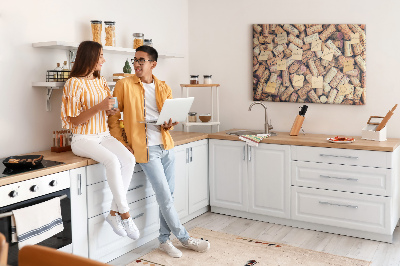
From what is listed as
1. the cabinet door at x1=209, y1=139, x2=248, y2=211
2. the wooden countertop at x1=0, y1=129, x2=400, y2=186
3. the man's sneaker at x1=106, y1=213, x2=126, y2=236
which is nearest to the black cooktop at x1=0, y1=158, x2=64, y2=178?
the wooden countertop at x1=0, y1=129, x2=400, y2=186

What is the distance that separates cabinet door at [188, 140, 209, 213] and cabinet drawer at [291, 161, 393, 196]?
2.81 ft

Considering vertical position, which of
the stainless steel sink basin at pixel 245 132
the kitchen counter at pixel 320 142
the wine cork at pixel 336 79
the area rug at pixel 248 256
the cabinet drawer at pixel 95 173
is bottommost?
the area rug at pixel 248 256

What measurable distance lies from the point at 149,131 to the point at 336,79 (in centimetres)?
192

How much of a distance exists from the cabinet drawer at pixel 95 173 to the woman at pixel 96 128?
0.10m

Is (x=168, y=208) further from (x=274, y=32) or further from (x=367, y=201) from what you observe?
(x=274, y=32)

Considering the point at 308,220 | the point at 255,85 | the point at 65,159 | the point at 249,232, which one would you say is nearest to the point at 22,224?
the point at 65,159

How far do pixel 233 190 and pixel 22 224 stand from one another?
2.17 meters

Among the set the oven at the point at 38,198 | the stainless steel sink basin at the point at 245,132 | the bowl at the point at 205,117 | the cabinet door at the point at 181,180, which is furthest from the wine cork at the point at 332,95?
the oven at the point at 38,198

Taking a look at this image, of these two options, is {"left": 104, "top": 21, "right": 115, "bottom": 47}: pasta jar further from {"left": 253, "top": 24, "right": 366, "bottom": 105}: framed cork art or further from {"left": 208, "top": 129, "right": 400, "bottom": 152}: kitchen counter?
{"left": 253, "top": 24, "right": 366, "bottom": 105}: framed cork art

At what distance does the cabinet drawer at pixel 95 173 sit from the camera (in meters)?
3.08

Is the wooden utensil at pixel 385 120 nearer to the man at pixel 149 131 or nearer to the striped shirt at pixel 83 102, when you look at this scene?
the man at pixel 149 131

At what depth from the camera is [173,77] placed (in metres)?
4.84

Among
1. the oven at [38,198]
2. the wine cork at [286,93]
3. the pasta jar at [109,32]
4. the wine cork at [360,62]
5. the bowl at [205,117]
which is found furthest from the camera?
the bowl at [205,117]

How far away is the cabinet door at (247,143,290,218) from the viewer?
4.02 meters
